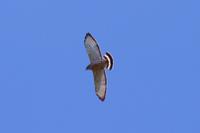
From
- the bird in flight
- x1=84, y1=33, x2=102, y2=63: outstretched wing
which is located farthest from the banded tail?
x1=84, y1=33, x2=102, y2=63: outstretched wing

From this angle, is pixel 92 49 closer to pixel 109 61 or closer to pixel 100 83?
pixel 109 61

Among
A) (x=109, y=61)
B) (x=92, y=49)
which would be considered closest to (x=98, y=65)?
(x=109, y=61)

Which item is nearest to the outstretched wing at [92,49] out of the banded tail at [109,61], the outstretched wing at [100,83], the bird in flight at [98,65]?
the bird in flight at [98,65]

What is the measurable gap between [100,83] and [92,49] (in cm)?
120

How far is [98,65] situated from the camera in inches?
859

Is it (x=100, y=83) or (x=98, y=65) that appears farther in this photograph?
(x=100, y=83)

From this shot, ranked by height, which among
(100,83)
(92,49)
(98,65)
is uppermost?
(92,49)

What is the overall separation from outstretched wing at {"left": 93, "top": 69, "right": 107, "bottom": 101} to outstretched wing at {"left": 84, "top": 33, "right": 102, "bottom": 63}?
438 mm

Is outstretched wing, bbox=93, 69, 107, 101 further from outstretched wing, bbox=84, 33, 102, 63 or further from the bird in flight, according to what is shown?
outstretched wing, bbox=84, 33, 102, 63

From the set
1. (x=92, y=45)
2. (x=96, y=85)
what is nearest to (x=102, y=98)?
(x=96, y=85)

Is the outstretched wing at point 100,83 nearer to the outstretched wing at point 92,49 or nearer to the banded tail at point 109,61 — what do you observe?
the banded tail at point 109,61

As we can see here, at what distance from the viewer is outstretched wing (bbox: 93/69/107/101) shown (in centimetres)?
2186

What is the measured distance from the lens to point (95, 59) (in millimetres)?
21875

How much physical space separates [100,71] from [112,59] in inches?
22.8
